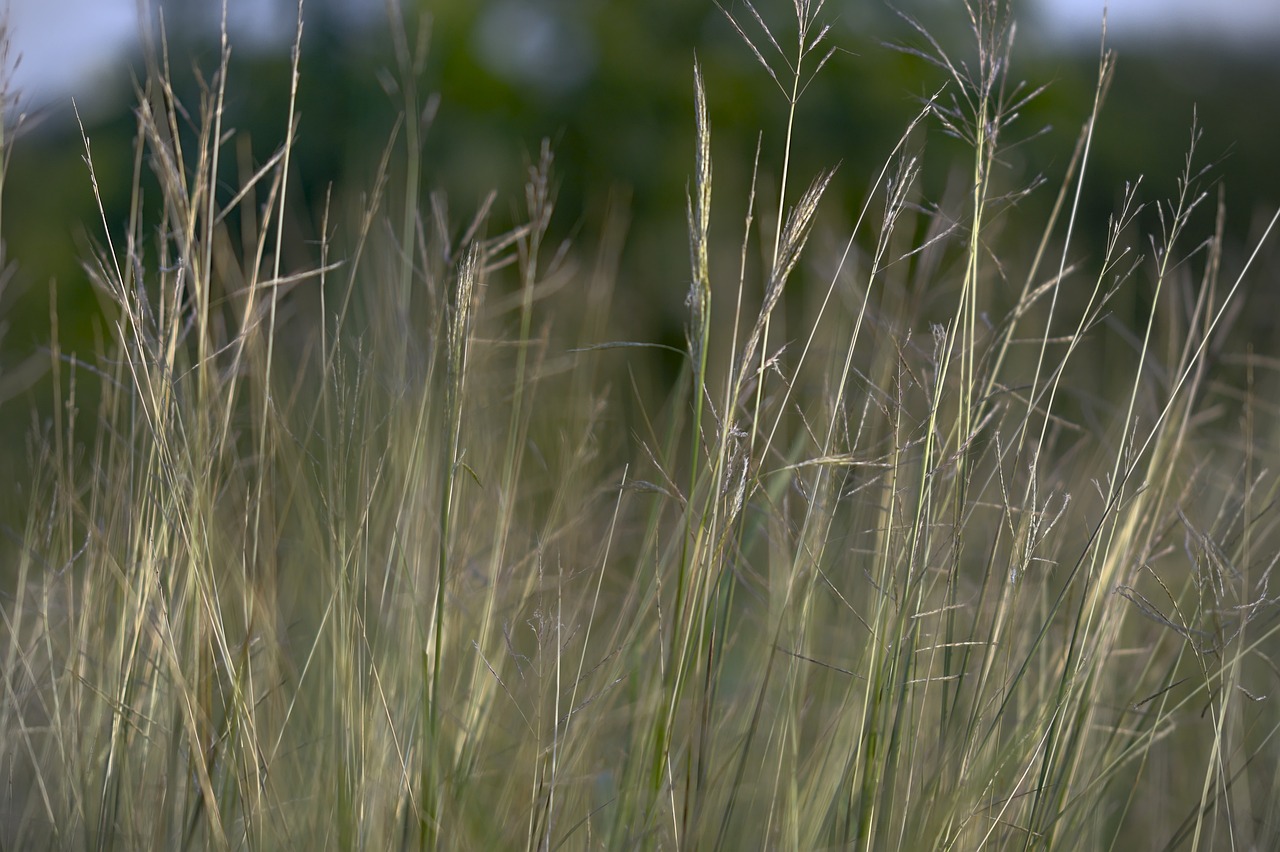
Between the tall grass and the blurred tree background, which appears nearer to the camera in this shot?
the tall grass

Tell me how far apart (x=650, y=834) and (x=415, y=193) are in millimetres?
791

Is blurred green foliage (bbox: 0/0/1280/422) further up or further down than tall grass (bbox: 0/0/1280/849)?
further up

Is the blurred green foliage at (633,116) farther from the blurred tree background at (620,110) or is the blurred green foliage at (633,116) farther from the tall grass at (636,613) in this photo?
the tall grass at (636,613)

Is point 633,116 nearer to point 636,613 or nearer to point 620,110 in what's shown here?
point 620,110

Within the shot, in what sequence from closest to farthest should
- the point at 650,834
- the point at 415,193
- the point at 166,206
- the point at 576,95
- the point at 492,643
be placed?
the point at 650,834
the point at 166,206
the point at 415,193
the point at 492,643
the point at 576,95

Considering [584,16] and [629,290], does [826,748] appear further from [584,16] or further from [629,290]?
[584,16]

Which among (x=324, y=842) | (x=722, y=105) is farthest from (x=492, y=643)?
(x=722, y=105)

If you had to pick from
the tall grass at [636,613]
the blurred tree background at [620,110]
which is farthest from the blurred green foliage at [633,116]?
the tall grass at [636,613]

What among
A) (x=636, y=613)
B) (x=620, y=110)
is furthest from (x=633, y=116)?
(x=636, y=613)

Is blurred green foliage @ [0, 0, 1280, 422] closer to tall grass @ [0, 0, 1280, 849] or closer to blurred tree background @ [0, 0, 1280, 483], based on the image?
blurred tree background @ [0, 0, 1280, 483]

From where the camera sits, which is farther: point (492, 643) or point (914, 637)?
point (492, 643)

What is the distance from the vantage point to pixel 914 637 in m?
0.87

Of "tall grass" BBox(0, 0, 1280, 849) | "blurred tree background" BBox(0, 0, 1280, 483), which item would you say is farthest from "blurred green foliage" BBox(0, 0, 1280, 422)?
"tall grass" BBox(0, 0, 1280, 849)

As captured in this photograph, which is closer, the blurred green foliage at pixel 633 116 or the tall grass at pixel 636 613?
the tall grass at pixel 636 613
